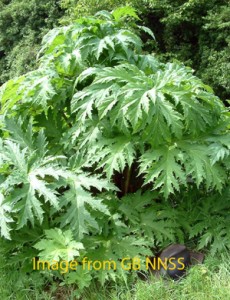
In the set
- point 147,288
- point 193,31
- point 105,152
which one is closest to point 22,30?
point 193,31

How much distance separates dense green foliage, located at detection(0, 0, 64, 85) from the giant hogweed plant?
36.2 ft

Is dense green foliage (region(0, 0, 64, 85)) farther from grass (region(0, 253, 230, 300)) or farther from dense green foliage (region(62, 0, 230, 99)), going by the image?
grass (region(0, 253, 230, 300))

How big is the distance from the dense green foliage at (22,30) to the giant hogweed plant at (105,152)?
11022 millimetres

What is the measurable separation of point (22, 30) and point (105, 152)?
14.2 metres

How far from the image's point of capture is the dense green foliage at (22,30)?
562 inches

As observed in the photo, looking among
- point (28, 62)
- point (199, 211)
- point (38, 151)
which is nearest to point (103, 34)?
point (38, 151)

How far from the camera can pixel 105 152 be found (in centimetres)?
255

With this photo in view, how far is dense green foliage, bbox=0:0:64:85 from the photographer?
14281mm

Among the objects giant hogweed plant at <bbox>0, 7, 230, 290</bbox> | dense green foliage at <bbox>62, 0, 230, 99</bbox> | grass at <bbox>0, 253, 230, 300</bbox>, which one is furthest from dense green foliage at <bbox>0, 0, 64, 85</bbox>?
grass at <bbox>0, 253, 230, 300</bbox>

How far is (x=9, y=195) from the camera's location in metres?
2.40

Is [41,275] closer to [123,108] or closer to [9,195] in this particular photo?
[9,195]

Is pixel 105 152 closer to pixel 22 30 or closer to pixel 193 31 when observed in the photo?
pixel 193 31

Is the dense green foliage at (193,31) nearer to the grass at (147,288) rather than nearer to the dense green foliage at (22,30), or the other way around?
the dense green foliage at (22,30)

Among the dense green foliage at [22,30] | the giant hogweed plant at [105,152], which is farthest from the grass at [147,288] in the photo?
the dense green foliage at [22,30]
